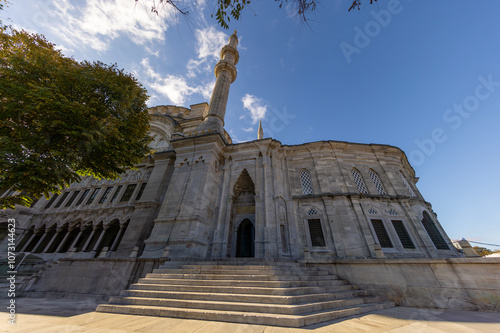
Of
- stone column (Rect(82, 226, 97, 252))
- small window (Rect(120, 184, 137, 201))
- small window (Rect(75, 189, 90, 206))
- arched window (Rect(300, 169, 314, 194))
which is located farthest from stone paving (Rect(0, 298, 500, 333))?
small window (Rect(75, 189, 90, 206))

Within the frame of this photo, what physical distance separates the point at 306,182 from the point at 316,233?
13.7ft

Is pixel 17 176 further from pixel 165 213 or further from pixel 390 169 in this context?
pixel 390 169

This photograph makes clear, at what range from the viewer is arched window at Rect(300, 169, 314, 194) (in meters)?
14.9

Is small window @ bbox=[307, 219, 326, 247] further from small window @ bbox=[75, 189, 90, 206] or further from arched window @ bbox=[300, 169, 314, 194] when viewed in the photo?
small window @ bbox=[75, 189, 90, 206]

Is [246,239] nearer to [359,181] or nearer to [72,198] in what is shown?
[359,181]

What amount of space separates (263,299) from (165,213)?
915 centimetres

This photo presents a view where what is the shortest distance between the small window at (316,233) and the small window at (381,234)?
12.1 feet

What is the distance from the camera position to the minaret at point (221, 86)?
1719 cm

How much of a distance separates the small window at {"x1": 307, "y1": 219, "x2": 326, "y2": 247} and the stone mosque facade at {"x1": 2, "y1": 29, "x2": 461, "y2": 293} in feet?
0.21

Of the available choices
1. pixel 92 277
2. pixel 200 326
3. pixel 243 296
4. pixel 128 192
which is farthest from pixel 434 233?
pixel 128 192

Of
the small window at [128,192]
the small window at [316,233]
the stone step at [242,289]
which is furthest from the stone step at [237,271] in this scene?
the small window at [128,192]

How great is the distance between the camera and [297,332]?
3568mm

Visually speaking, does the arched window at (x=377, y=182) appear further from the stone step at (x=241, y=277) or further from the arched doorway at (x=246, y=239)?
the arched doorway at (x=246, y=239)

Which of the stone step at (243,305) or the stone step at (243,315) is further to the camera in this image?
the stone step at (243,305)
